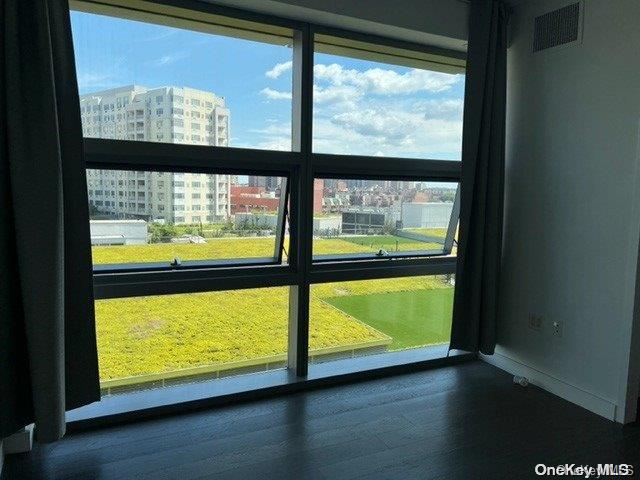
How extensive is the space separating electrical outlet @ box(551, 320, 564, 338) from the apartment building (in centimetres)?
239

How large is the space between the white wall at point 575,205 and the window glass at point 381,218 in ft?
1.82

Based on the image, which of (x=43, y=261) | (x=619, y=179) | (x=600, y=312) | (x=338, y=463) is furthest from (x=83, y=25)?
(x=600, y=312)

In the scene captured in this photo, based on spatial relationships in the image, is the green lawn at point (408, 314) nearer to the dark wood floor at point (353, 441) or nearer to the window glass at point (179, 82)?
the dark wood floor at point (353, 441)

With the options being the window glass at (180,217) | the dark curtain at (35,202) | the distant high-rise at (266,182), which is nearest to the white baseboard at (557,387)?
the window glass at (180,217)

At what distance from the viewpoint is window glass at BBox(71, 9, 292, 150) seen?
2412mm

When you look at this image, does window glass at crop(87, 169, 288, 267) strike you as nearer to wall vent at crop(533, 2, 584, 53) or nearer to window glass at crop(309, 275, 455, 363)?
window glass at crop(309, 275, 455, 363)

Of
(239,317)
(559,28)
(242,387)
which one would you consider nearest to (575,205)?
(559,28)

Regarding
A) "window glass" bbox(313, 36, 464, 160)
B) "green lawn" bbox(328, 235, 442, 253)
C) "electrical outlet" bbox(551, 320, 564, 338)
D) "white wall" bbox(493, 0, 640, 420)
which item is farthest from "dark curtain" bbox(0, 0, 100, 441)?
"electrical outlet" bbox(551, 320, 564, 338)

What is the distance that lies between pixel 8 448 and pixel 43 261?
3.36ft

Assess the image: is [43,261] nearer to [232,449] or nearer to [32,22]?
[32,22]

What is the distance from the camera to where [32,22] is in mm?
1950

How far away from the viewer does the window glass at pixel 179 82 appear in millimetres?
2412

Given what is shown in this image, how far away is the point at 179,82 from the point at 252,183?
75 centimetres

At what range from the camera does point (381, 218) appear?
3.41m
